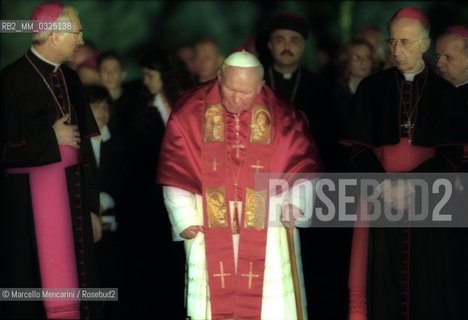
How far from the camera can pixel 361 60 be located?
8945mm

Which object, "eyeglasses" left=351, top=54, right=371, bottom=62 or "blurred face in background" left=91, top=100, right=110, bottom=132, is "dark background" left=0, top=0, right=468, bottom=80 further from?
"blurred face in background" left=91, top=100, right=110, bottom=132

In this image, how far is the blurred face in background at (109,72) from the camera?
31.0 feet

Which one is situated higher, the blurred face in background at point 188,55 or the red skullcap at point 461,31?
the red skullcap at point 461,31

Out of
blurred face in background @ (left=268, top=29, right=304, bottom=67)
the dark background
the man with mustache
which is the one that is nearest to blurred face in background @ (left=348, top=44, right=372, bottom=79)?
the man with mustache

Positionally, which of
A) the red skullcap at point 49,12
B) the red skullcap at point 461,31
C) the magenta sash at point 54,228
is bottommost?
the magenta sash at point 54,228

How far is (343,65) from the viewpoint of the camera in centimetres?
966

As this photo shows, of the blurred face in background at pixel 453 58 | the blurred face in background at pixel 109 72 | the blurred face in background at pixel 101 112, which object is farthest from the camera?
the blurred face in background at pixel 109 72

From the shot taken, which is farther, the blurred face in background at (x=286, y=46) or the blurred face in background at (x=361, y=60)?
the blurred face in background at (x=361, y=60)

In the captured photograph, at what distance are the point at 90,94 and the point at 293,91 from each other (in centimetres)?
193

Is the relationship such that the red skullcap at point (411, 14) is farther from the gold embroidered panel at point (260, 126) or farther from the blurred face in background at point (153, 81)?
the blurred face in background at point (153, 81)

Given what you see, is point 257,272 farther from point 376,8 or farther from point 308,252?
point 376,8

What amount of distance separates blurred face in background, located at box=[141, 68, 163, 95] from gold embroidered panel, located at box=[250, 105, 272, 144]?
9.15 feet

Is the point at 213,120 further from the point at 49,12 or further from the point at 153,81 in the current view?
the point at 153,81

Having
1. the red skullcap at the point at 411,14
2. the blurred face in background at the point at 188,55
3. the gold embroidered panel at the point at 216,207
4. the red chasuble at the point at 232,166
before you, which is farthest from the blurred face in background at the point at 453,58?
the blurred face in background at the point at 188,55
